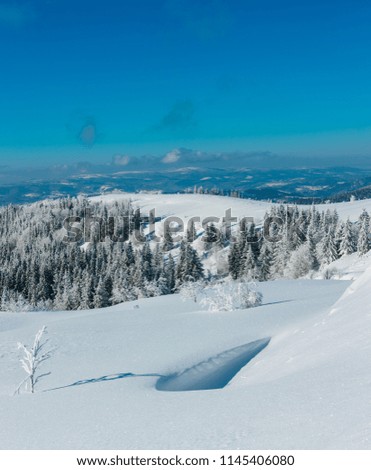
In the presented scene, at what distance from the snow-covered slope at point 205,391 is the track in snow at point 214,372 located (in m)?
0.32

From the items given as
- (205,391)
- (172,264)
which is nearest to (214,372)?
(205,391)

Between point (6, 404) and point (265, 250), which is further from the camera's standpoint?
point (265, 250)

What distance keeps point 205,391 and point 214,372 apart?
5.62m

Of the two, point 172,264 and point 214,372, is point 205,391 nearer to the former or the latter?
point 214,372

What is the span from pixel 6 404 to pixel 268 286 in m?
31.0

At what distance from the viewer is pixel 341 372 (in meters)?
10.3

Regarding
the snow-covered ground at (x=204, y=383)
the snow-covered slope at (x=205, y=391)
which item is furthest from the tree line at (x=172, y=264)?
the snow-covered slope at (x=205, y=391)

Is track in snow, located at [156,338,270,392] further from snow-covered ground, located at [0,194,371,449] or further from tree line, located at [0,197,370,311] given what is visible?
tree line, located at [0,197,370,311]

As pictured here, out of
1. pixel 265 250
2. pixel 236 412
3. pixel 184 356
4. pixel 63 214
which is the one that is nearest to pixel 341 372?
pixel 236 412

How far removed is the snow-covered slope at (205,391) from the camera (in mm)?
8422

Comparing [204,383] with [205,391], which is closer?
[205,391]

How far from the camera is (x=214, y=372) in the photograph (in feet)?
60.2

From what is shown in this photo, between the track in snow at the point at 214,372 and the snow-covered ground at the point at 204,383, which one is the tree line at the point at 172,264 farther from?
the track in snow at the point at 214,372
